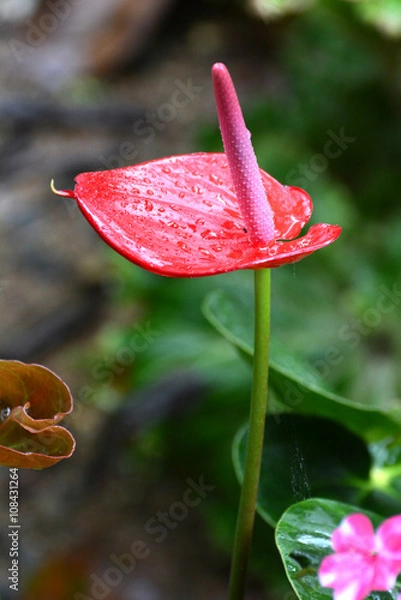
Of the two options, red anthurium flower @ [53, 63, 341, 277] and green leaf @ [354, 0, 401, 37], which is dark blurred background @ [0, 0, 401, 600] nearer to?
green leaf @ [354, 0, 401, 37]

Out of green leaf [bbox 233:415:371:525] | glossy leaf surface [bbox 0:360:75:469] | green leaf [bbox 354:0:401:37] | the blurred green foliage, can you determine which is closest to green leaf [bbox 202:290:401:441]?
green leaf [bbox 233:415:371:525]

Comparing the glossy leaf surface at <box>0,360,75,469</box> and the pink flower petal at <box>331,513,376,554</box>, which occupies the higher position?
the pink flower petal at <box>331,513,376,554</box>

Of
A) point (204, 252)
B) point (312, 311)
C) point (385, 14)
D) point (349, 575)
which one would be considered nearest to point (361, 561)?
point (349, 575)

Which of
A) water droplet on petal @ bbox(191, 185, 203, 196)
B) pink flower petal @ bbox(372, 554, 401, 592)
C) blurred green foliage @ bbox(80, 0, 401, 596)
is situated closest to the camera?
pink flower petal @ bbox(372, 554, 401, 592)

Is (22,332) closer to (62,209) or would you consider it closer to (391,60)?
(62,209)

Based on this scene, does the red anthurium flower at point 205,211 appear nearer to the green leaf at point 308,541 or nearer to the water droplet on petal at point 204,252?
the water droplet on petal at point 204,252

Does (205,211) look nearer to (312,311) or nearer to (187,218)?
(187,218)

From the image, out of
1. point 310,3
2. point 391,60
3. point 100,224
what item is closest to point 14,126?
point 310,3
